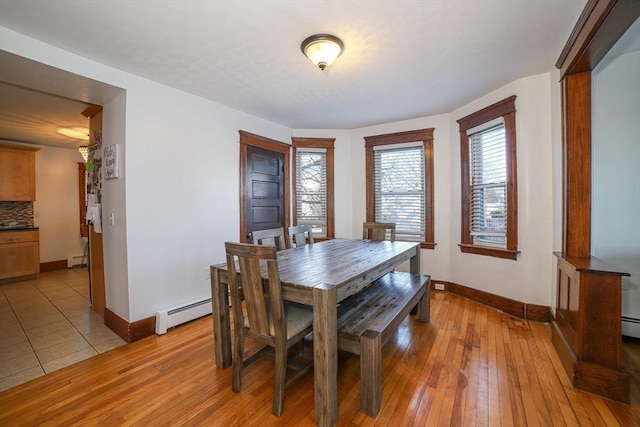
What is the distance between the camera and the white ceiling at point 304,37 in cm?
175

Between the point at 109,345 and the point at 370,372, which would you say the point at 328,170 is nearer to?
the point at 370,372

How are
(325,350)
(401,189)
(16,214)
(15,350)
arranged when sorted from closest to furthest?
(325,350)
(15,350)
(401,189)
(16,214)

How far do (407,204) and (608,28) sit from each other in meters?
2.78

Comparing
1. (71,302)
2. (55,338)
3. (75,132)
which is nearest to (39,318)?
(71,302)

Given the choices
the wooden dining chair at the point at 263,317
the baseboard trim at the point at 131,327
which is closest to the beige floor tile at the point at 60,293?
the baseboard trim at the point at 131,327

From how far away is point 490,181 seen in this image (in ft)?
10.9

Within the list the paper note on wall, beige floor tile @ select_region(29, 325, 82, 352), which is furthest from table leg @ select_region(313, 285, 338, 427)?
beige floor tile @ select_region(29, 325, 82, 352)

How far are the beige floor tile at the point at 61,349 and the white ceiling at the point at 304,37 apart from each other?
2368mm

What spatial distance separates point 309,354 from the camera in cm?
225

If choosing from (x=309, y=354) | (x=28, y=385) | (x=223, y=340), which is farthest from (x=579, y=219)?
(x=28, y=385)

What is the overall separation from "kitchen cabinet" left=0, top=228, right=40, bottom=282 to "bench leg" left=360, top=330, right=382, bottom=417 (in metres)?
6.10

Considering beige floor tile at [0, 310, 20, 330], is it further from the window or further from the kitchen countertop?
the window

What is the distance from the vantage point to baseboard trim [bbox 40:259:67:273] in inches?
203

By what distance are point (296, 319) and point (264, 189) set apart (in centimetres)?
257
